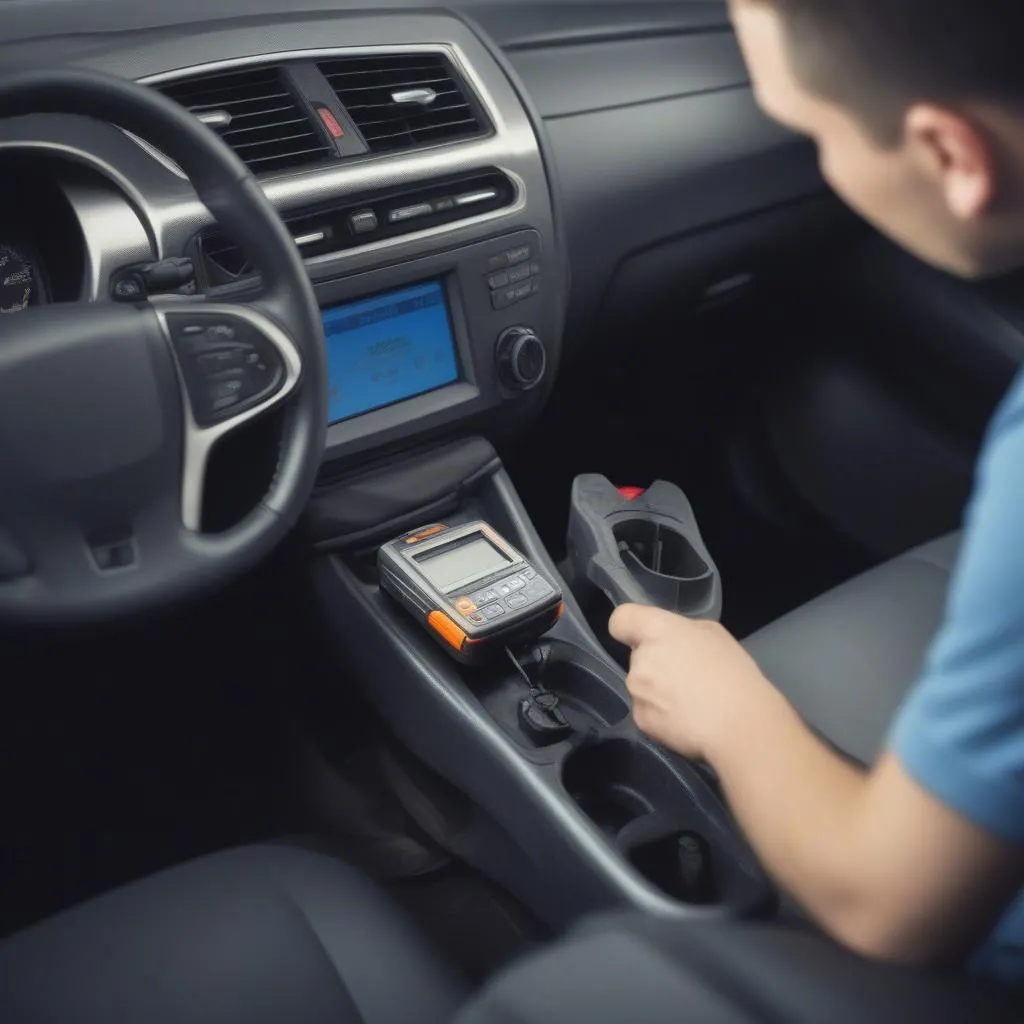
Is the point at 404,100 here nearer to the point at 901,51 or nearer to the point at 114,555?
the point at 114,555

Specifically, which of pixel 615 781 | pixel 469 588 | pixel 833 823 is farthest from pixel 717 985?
pixel 469 588

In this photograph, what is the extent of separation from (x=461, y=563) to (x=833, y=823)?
0.59 m

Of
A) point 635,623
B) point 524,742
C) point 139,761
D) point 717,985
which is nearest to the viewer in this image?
point 717,985

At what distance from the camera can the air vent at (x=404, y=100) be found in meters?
1.16

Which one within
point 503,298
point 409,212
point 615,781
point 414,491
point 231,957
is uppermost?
point 409,212

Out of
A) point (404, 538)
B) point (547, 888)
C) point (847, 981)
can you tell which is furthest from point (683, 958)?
point (404, 538)

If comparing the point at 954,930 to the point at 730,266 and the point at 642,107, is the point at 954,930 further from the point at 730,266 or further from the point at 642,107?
the point at 730,266

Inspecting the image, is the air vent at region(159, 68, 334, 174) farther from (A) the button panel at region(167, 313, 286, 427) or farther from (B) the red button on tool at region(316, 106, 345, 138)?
(A) the button panel at region(167, 313, 286, 427)

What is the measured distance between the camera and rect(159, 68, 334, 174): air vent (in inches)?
41.1

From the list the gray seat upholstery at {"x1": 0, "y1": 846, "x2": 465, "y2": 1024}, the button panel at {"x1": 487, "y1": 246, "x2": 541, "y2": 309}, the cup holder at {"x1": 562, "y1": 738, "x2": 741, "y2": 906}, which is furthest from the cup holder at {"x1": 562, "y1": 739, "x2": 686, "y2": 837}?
the button panel at {"x1": 487, "y1": 246, "x2": 541, "y2": 309}

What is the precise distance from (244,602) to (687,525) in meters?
0.47

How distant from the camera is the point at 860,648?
113 centimetres

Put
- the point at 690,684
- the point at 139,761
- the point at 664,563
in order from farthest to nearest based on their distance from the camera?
1. the point at 139,761
2. the point at 664,563
3. the point at 690,684

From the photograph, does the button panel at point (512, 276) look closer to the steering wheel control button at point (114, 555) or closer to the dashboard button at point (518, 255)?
the dashboard button at point (518, 255)
